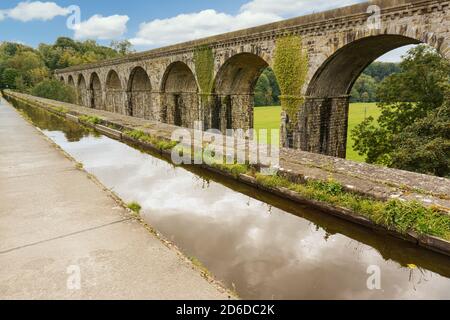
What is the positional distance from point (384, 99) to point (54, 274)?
14930 millimetres

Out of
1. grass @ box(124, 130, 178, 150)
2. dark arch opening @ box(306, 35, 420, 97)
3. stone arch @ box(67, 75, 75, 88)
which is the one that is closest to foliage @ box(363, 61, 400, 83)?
stone arch @ box(67, 75, 75, 88)

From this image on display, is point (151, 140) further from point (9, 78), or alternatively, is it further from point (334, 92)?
point (9, 78)

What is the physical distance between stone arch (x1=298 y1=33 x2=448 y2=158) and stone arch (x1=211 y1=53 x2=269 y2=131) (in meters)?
4.49

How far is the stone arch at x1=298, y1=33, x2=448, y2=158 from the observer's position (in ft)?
32.5

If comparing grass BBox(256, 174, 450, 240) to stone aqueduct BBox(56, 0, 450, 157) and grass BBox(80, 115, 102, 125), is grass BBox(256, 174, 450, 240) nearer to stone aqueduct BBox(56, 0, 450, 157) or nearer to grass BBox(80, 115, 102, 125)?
stone aqueduct BBox(56, 0, 450, 157)

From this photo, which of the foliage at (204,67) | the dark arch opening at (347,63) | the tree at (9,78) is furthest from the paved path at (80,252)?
the tree at (9,78)

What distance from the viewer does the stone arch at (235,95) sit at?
1549 centimetres

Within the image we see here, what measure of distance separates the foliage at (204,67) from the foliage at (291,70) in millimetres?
4441

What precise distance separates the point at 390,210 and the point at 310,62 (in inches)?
263

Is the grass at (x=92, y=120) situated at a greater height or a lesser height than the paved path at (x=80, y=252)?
greater

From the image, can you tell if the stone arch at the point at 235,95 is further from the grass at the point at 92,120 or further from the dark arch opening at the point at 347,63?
the grass at the point at 92,120

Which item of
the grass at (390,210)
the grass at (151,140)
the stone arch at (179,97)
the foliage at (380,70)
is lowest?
the grass at (390,210)

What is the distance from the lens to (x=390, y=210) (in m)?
5.39

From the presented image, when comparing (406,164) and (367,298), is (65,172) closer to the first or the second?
(367,298)
